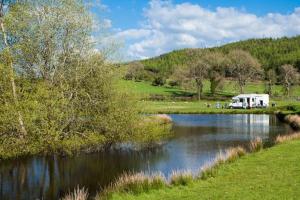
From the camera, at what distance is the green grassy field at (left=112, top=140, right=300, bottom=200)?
15.9 meters

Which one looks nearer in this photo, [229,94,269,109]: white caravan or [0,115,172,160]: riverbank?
[0,115,172,160]: riverbank

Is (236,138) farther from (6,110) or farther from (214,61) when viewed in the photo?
(214,61)

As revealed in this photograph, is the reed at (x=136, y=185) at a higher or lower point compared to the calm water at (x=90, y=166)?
higher

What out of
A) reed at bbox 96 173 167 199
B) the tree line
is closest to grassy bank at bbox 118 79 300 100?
the tree line

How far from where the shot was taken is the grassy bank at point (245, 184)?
15.9 meters

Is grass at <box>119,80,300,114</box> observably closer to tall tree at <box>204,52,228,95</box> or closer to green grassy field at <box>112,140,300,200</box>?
tall tree at <box>204,52,228,95</box>

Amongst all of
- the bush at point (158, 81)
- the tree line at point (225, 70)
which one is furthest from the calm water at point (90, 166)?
the bush at point (158, 81)

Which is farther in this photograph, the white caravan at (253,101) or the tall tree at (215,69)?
the tall tree at (215,69)

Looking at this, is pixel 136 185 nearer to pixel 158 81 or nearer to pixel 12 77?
pixel 12 77

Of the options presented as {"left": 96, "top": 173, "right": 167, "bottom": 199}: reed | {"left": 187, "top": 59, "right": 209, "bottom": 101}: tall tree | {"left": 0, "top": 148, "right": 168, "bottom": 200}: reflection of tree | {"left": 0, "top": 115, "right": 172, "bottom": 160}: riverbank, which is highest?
{"left": 187, "top": 59, "right": 209, "bottom": 101}: tall tree

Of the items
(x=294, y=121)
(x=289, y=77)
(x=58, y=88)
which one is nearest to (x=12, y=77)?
(x=58, y=88)

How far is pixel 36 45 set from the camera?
32.0m

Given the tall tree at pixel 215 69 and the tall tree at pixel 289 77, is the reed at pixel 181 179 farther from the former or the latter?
the tall tree at pixel 289 77

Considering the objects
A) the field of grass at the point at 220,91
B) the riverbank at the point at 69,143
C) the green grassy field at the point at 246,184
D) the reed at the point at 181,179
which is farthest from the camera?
the field of grass at the point at 220,91
